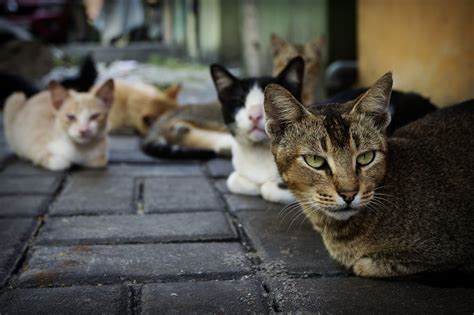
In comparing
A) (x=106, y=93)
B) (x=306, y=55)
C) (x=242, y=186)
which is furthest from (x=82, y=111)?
(x=306, y=55)

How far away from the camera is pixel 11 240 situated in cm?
298

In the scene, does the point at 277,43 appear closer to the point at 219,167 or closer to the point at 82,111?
the point at 219,167

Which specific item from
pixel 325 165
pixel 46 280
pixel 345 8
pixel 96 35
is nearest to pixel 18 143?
pixel 46 280

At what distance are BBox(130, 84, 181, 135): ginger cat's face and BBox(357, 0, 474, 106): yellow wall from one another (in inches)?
76.7

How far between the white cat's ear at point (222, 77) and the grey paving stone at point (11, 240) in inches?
56.5

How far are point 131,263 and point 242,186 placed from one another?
Result: 4.06 ft

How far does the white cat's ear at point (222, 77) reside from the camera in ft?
12.5

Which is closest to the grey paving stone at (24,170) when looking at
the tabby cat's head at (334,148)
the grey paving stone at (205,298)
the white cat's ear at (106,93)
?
the white cat's ear at (106,93)

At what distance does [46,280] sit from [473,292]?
1.74 meters

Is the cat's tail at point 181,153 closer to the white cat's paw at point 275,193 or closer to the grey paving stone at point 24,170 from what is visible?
the grey paving stone at point 24,170

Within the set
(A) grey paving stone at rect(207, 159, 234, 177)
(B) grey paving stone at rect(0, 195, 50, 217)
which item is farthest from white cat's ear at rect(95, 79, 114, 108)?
(B) grey paving stone at rect(0, 195, 50, 217)

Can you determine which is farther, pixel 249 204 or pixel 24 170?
pixel 24 170

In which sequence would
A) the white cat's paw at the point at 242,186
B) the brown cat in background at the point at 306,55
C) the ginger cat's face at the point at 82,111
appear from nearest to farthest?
the white cat's paw at the point at 242,186
the ginger cat's face at the point at 82,111
the brown cat in background at the point at 306,55

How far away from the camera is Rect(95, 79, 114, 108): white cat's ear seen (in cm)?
459
